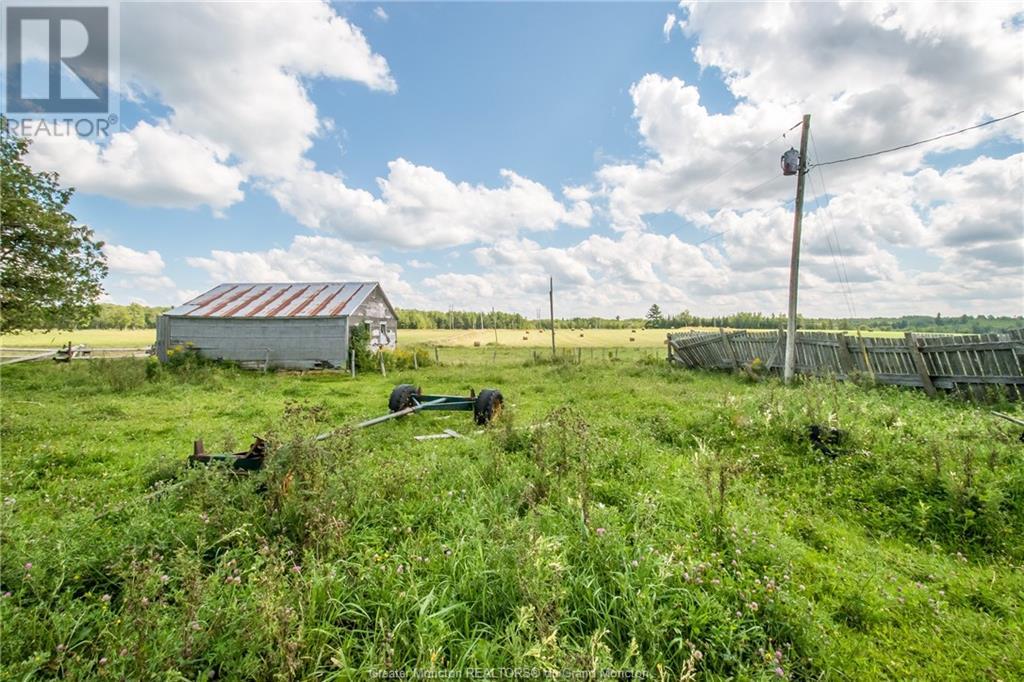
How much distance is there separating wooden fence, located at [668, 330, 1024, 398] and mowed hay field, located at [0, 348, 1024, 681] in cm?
401

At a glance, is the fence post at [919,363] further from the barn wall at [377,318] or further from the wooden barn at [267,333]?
the barn wall at [377,318]

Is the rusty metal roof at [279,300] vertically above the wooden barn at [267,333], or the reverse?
the rusty metal roof at [279,300]

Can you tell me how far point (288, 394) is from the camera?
47.9 feet

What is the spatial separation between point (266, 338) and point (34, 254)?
8832mm

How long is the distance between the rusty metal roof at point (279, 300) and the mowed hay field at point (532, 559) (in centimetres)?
1673

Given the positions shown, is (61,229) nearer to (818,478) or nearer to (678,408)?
(678,408)

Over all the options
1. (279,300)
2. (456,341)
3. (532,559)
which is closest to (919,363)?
(532,559)

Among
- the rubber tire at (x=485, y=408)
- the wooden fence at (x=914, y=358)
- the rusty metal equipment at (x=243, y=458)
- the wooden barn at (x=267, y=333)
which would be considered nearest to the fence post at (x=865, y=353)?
the wooden fence at (x=914, y=358)

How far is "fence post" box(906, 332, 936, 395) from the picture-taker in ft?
32.7

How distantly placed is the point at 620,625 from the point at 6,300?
76.9ft

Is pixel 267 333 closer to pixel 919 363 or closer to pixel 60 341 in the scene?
pixel 919 363

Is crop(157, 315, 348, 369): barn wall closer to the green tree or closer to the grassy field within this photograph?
the green tree

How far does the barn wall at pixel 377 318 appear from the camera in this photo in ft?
79.2

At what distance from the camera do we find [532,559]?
2723 mm
